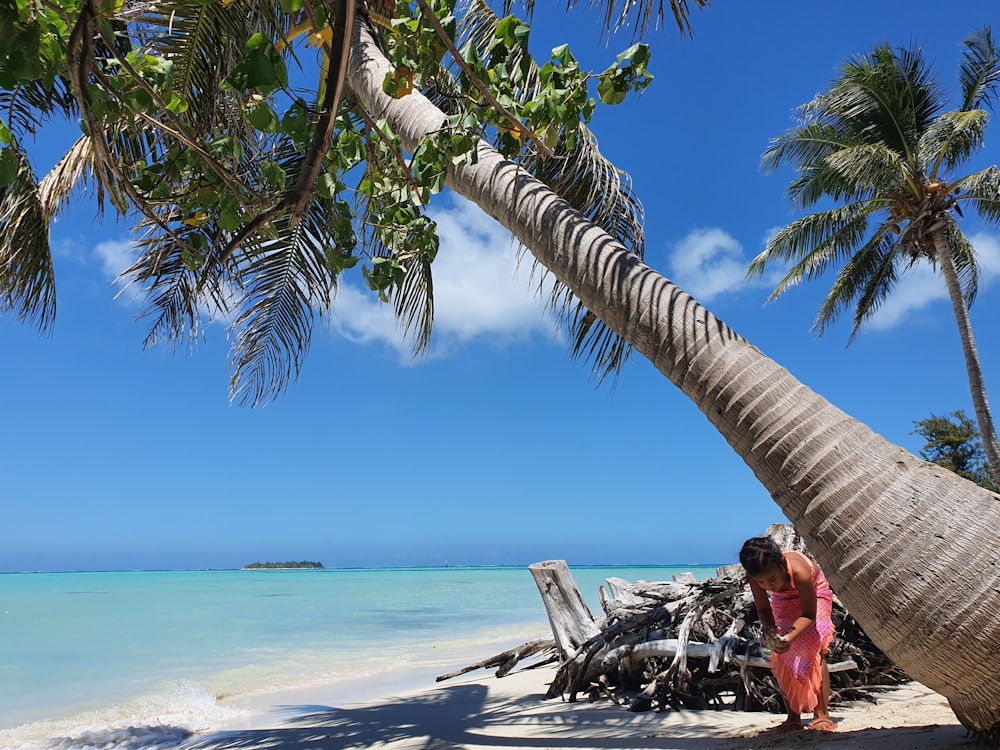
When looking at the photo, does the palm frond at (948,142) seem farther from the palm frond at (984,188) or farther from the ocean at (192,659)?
the ocean at (192,659)

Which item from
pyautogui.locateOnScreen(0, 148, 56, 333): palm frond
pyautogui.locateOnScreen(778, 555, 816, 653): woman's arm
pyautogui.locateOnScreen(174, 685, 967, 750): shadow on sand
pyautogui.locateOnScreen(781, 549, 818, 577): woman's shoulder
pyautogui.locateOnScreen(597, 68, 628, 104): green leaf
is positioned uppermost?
pyautogui.locateOnScreen(0, 148, 56, 333): palm frond

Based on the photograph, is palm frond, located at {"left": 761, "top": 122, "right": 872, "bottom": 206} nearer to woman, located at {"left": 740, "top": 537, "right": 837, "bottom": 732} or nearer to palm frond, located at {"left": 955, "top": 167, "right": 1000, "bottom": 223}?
palm frond, located at {"left": 955, "top": 167, "right": 1000, "bottom": 223}

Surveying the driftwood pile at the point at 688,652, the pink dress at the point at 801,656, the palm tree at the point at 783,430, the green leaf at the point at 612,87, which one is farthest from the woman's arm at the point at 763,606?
the green leaf at the point at 612,87

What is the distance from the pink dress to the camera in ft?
10.6

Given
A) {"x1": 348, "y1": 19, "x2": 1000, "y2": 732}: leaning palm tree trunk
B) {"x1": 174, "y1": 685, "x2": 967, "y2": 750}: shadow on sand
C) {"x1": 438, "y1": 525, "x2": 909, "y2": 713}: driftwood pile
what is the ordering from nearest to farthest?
{"x1": 348, "y1": 19, "x2": 1000, "y2": 732}: leaning palm tree trunk, {"x1": 174, "y1": 685, "x2": 967, "y2": 750}: shadow on sand, {"x1": 438, "y1": 525, "x2": 909, "y2": 713}: driftwood pile

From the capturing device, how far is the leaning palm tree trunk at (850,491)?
1.94 m

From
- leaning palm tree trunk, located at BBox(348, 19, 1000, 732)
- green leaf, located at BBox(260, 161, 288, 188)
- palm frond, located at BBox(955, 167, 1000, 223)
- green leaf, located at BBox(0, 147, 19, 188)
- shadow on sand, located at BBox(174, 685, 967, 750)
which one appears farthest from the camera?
palm frond, located at BBox(955, 167, 1000, 223)

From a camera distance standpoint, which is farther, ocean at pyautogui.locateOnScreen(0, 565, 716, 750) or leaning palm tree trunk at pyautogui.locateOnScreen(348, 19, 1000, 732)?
ocean at pyautogui.locateOnScreen(0, 565, 716, 750)

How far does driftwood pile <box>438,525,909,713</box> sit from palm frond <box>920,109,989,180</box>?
428 inches

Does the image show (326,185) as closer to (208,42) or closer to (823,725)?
(823,725)

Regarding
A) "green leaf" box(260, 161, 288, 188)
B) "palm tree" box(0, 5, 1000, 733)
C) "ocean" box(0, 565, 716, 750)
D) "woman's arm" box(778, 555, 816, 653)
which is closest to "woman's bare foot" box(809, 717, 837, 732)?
"woman's arm" box(778, 555, 816, 653)

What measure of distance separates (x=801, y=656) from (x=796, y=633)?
0.59 feet

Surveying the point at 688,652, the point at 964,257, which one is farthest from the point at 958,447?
the point at 688,652

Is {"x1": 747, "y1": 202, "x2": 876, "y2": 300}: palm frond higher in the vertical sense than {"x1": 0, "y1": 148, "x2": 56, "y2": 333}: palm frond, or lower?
higher
